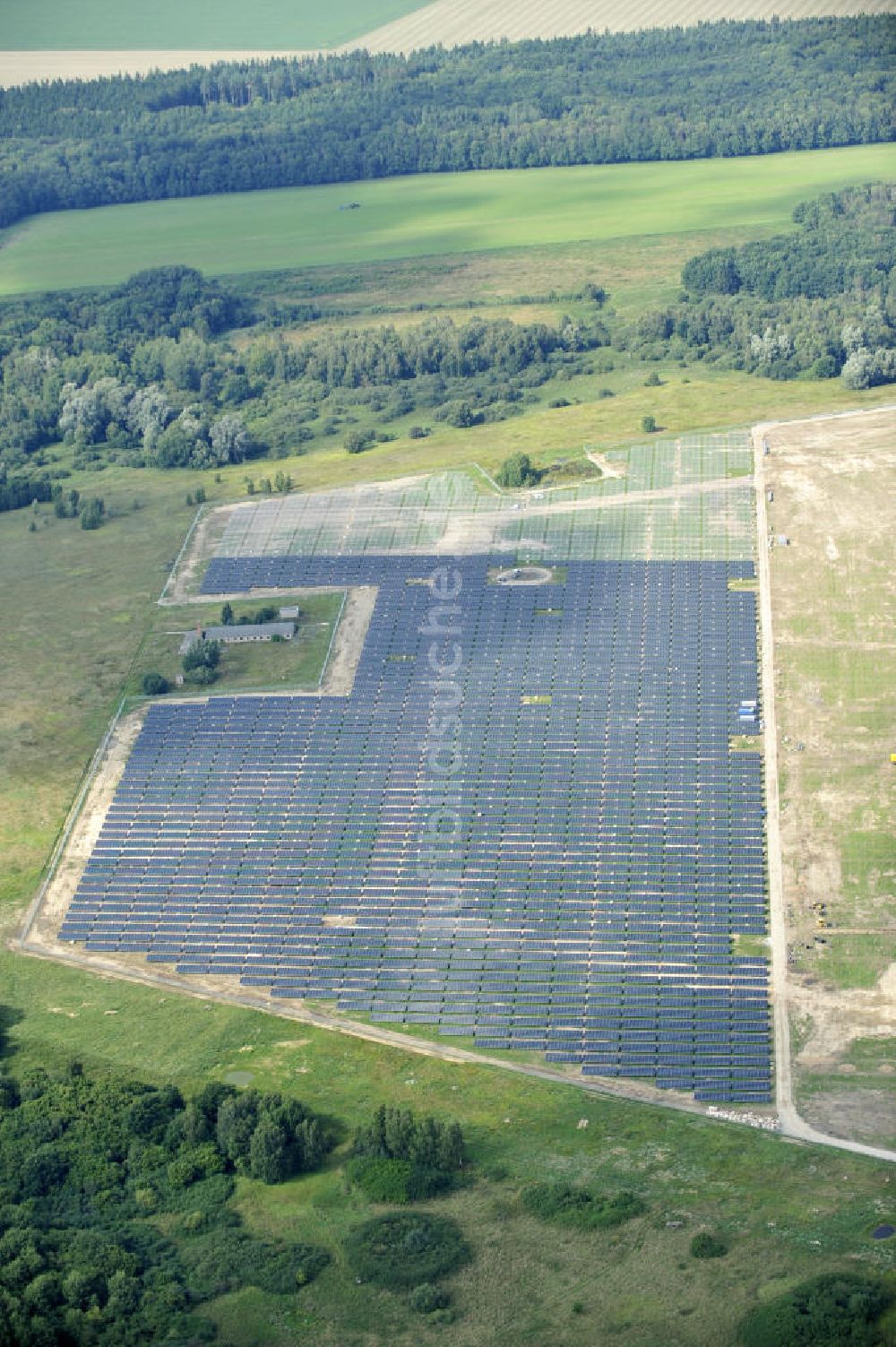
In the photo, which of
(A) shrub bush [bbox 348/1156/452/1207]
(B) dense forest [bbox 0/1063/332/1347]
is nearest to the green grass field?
(A) shrub bush [bbox 348/1156/452/1207]

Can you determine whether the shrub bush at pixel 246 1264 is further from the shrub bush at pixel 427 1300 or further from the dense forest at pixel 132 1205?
the shrub bush at pixel 427 1300

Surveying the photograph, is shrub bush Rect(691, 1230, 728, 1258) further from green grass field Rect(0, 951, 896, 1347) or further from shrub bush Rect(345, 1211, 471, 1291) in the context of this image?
shrub bush Rect(345, 1211, 471, 1291)

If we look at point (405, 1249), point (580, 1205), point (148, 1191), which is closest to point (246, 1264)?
point (405, 1249)

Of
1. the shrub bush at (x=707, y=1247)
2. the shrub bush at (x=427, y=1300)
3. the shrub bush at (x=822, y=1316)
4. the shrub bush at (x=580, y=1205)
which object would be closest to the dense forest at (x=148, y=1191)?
the shrub bush at (x=427, y=1300)

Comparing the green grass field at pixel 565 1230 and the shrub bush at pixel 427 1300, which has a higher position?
the shrub bush at pixel 427 1300

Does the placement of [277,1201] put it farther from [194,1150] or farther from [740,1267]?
[740,1267]

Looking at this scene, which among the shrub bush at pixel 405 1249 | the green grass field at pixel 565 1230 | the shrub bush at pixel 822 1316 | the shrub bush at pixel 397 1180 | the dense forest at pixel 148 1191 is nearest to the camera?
the shrub bush at pixel 822 1316
